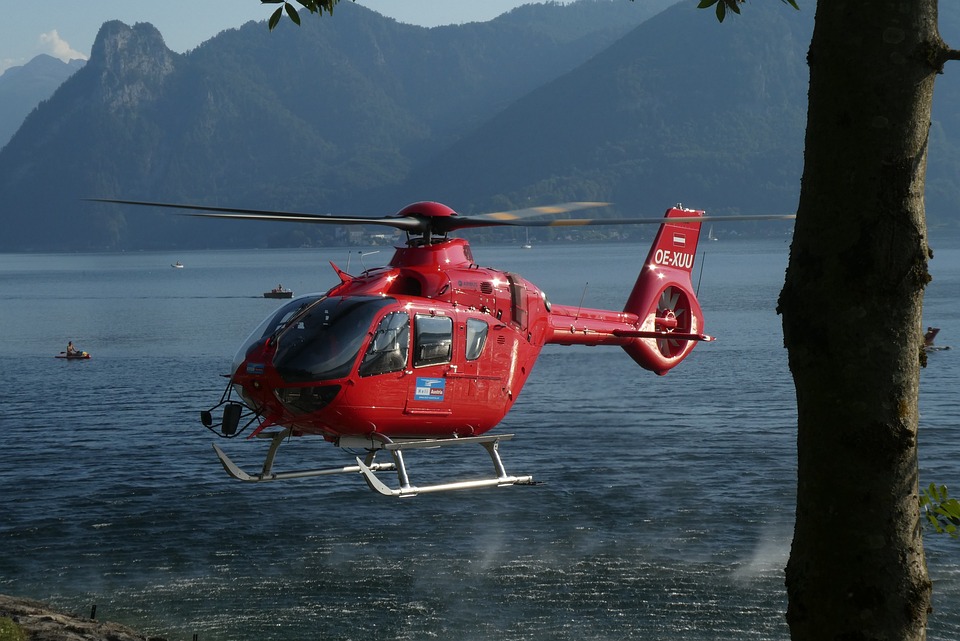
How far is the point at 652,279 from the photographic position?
23266 mm

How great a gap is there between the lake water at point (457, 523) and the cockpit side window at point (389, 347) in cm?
1160

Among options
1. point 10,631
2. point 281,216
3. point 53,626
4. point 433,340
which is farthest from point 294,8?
point 53,626

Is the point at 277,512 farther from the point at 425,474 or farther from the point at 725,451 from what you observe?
the point at 725,451

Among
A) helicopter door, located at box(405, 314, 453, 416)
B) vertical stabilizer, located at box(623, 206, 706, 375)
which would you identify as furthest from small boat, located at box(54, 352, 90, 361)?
helicopter door, located at box(405, 314, 453, 416)

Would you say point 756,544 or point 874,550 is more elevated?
point 874,550

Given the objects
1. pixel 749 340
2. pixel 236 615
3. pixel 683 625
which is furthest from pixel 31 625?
pixel 749 340

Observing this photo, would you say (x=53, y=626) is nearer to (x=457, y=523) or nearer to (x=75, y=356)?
(x=457, y=523)

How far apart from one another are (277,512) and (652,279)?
727 inches

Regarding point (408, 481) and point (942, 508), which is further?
point (408, 481)

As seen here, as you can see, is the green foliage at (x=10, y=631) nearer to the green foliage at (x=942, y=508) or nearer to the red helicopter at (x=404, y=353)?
the red helicopter at (x=404, y=353)

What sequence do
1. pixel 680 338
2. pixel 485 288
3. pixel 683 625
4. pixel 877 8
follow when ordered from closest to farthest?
pixel 877 8, pixel 485 288, pixel 680 338, pixel 683 625

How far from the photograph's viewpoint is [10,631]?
2080cm

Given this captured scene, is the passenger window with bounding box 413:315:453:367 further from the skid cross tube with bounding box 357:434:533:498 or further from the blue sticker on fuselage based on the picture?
the skid cross tube with bounding box 357:434:533:498

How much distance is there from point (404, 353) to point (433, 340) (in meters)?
0.54
